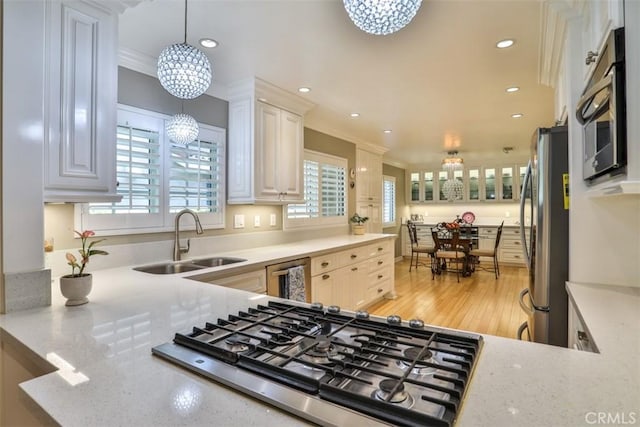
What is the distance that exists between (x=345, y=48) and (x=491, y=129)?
337 cm

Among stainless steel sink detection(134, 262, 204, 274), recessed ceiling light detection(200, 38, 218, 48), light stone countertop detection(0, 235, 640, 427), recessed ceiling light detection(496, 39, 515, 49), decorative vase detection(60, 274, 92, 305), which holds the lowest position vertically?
stainless steel sink detection(134, 262, 204, 274)

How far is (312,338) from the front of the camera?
2.94 ft

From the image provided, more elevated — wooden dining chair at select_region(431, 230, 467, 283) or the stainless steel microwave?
the stainless steel microwave

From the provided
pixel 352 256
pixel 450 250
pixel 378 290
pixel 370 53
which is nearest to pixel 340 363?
pixel 370 53

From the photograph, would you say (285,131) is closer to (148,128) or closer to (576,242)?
(148,128)

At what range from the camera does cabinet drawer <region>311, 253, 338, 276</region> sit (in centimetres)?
303

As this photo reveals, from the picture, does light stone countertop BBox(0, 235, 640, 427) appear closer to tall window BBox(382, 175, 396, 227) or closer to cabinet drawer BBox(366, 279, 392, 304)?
cabinet drawer BBox(366, 279, 392, 304)

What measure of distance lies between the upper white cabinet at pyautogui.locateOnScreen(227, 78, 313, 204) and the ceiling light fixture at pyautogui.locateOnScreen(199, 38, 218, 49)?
60 cm

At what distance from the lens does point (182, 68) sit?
5.37 ft

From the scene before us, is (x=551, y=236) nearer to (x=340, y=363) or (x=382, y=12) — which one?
(x=382, y=12)

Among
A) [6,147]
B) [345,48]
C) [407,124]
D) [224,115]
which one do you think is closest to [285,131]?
[224,115]

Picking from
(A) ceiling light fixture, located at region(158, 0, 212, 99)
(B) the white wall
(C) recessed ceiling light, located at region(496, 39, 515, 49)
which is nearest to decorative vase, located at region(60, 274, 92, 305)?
(A) ceiling light fixture, located at region(158, 0, 212, 99)

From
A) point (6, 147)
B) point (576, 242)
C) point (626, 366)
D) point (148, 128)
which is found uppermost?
point (148, 128)

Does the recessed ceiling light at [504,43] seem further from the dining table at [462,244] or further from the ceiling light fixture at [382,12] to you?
the dining table at [462,244]
